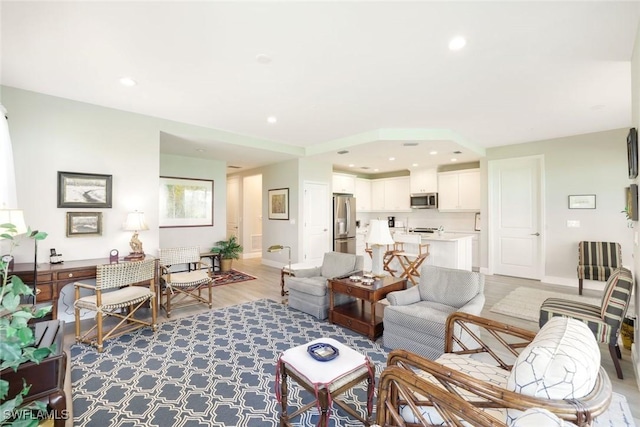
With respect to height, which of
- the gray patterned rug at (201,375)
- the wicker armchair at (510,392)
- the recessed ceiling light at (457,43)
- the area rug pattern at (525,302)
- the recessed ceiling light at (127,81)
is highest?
→ the recessed ceiling light at (127,81)

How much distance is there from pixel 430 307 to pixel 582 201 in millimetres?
4312

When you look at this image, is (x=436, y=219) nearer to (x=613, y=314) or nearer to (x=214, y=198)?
(x=613, y=314)

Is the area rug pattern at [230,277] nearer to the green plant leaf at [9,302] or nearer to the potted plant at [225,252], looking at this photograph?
the potted plant at [225,252]

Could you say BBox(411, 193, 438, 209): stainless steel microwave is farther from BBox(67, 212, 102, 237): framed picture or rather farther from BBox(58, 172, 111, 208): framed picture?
BBox(67, 212, 102, 237): framed picture

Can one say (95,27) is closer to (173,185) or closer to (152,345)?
(152,345)

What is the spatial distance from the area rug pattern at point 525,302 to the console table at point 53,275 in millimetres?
5008

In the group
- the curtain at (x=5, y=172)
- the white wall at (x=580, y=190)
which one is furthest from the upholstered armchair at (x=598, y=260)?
the curtain at (x=5, y=172)

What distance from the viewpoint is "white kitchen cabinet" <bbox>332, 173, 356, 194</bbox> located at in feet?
25.6

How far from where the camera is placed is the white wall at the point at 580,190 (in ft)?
15.6

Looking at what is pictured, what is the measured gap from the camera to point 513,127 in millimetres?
4676

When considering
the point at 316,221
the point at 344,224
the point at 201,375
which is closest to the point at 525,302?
the point at 344,224

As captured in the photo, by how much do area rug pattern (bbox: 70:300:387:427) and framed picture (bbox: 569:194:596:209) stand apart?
188 inches

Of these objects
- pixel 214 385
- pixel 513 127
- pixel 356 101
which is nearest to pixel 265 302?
pixel 214 385

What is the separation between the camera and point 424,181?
7492 mm
